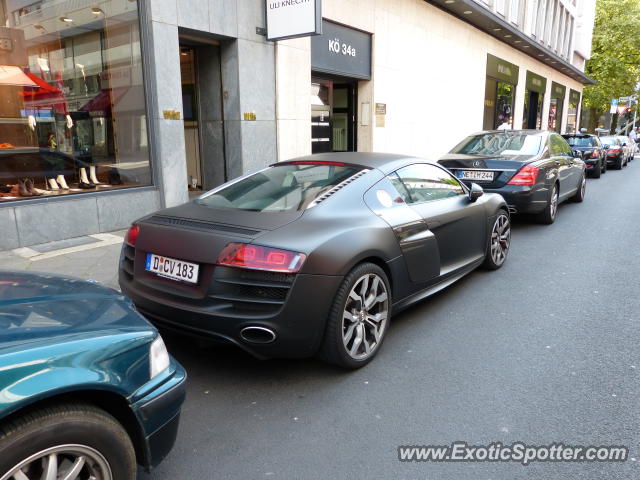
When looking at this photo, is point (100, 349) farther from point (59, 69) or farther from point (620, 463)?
point (59, 69)

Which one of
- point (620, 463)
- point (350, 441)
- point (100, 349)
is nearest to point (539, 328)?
point (620, 463)

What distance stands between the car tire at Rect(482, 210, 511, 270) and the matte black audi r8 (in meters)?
1.37

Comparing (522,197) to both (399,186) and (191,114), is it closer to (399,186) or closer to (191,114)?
(399,186)

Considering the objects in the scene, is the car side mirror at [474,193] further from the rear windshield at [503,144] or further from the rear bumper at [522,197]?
→ the rear windshield at [503,144]

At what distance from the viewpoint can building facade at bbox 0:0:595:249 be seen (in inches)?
272

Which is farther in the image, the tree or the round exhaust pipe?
the tree

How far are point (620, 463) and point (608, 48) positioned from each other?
4771 cm

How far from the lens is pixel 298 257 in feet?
9.71

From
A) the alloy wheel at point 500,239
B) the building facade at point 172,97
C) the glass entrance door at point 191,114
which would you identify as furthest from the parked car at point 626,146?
the alloy wheel at point 500,239

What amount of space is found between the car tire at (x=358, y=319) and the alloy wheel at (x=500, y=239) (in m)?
2.50

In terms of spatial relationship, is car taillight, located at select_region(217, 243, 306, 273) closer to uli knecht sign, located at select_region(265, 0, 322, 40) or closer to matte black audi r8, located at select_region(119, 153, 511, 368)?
matte black audi r8, located at select_region(119, 153, 511, 368)

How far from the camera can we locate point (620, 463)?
97.2 inches

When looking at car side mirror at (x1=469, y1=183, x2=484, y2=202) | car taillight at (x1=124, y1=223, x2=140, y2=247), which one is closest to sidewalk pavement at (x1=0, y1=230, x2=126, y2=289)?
car taillight at (x1=124, y1=223, x2=140, y2=247)

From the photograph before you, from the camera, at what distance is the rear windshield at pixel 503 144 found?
818 centimetres
